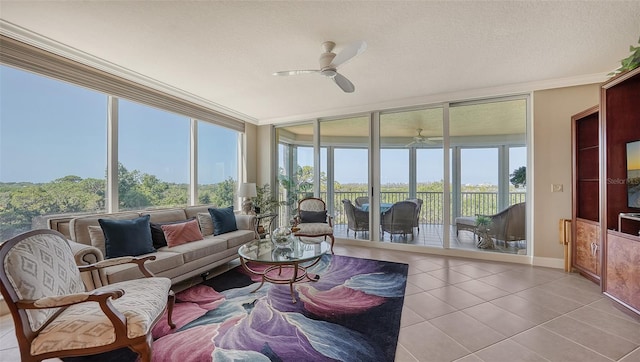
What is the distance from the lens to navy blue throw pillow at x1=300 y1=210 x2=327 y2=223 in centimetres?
461

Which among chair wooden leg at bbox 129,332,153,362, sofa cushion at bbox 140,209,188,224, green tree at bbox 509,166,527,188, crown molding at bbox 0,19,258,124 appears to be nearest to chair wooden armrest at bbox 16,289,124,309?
chair wooden leg at bbox 129,332,153,362

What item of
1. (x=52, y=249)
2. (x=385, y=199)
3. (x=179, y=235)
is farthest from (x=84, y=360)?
(x=385, y=199)

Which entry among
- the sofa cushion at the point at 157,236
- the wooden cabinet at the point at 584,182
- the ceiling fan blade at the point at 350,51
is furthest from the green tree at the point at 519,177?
the sofa cushion at the point at 157,236

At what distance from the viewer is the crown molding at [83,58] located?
2297 mm

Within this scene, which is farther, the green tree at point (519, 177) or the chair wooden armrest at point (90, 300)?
the green tree at point (519, 177)

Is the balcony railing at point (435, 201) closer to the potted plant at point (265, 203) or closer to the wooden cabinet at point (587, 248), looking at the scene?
the potted plant at point (265, 203)

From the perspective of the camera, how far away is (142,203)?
360cm

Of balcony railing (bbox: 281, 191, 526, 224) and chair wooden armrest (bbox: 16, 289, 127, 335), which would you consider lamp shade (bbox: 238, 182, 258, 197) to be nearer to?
balcony railing (bbox: 281, 191, 526, 224)

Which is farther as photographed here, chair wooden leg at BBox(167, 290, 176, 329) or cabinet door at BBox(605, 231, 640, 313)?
cabinet door at BBox(605, 231, 640, 313)

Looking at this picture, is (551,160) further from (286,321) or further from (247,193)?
(247,193)

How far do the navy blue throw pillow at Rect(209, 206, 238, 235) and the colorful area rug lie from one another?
2.44ft

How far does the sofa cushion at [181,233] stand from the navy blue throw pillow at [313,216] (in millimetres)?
1803

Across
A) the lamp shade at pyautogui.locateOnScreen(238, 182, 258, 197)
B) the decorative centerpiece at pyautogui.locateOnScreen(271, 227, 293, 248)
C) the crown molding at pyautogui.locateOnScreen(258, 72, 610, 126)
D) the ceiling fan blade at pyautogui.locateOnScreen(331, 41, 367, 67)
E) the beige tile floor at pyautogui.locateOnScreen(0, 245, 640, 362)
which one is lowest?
the beige tile floor at pyautogui.locateOnScreen(0, 245, 640, 362)

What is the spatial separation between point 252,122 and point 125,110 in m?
2.55
